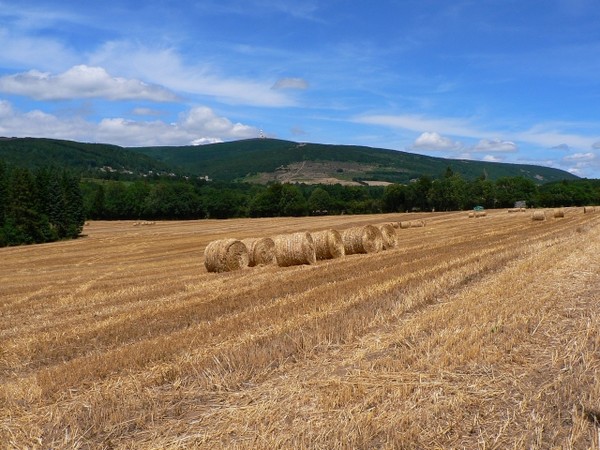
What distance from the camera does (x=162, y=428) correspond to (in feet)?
15.7

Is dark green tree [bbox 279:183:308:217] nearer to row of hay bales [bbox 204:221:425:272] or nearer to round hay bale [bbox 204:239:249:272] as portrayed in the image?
row of hay bales [bbox 204:221:425:272]

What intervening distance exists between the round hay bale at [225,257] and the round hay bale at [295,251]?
1342 mm

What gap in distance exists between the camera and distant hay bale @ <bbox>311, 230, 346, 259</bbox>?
763 inches

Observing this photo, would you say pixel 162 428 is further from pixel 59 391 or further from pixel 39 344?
pixel 39 344

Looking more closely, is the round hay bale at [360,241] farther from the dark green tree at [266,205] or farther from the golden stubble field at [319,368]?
the dark green tree at [266,205]

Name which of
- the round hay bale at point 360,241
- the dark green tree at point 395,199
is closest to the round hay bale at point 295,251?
the round hay bale at point 360,241

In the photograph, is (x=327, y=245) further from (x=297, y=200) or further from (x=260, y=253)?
(x=297, y=200)

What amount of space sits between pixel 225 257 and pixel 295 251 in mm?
2337

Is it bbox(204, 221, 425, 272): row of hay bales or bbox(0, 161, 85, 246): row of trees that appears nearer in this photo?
bbox(204, 221, 425, 272): row of hay bales

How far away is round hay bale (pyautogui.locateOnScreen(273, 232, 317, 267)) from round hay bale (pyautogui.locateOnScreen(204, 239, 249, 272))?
4.40ft

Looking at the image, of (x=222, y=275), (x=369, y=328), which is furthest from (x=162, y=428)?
(x=222, y=275)

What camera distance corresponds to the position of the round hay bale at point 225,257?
18125mm

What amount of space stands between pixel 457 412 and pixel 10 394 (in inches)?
182

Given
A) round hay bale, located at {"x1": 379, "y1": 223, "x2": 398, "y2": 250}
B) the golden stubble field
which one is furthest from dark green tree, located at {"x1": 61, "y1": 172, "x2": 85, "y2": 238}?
the golden stubble field
